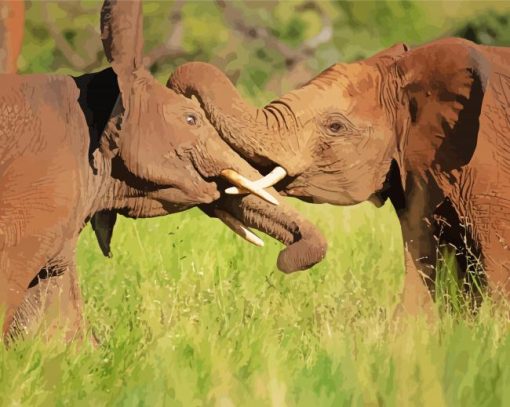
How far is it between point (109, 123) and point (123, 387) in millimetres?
1413

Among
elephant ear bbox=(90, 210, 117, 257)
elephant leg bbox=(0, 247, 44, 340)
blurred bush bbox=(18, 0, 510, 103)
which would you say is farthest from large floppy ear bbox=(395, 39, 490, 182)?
blurred bush bbox=(18, 0, 510, 103)

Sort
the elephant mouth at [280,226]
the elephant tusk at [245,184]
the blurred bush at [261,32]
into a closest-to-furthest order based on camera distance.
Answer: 1. the elephant mouth at [280,226]
2. the elephant tusk at [245,184]
3. the blurred bush at [261,32]

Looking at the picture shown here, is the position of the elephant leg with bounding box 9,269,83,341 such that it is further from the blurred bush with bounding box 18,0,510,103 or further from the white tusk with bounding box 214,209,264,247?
the blurred bush with bounding box 18,0,510,103

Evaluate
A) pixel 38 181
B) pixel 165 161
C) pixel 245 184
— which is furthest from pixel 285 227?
pixel 38 181

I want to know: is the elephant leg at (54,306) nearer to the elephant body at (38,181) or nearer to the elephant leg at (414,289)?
the elephant body at (38,181)

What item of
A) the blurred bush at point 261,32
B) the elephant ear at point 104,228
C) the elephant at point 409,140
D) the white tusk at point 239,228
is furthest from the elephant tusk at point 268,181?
the blurred bush at point 261,32

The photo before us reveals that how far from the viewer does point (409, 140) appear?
232 inches

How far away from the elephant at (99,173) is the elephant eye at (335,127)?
59cm

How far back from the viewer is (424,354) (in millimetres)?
3969

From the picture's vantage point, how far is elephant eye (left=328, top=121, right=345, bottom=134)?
5980 mm

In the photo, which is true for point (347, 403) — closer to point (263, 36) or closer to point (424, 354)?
point (424, 354)

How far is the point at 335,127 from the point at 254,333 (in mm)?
1640

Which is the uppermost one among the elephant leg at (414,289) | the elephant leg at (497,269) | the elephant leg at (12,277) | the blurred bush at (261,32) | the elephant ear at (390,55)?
the elephant ear at (390,55)

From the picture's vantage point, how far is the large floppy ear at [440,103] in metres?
5.69
